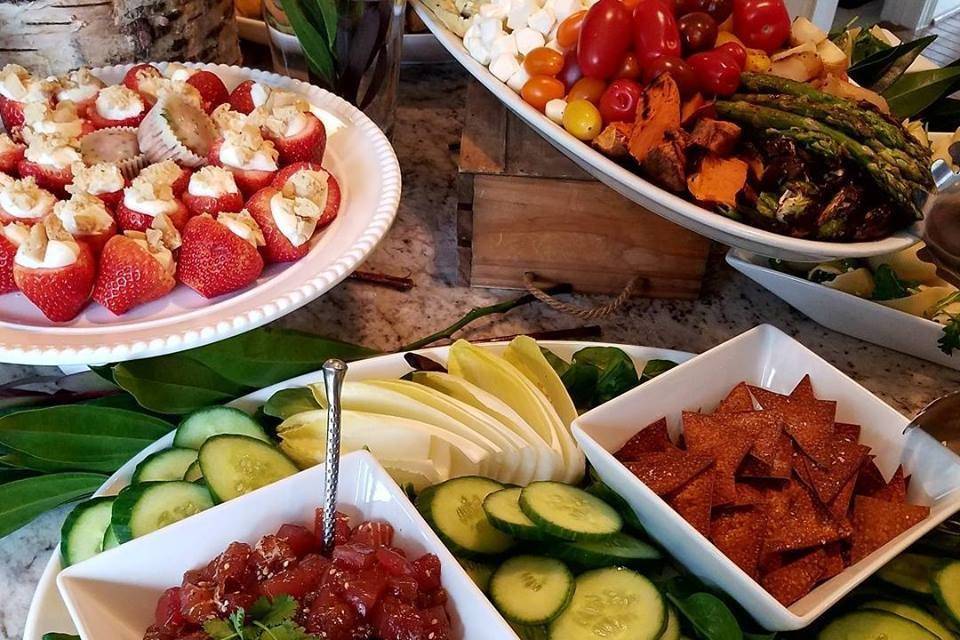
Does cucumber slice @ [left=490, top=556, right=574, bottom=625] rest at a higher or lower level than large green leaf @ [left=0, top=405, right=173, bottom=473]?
higher

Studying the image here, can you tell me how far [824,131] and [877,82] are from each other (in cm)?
57

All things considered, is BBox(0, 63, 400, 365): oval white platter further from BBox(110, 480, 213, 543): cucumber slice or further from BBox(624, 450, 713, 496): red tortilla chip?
BBox(624, 450, 713, 496): red tortilla chip

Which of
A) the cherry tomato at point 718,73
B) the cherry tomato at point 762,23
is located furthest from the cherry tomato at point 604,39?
the cherry tomato at point 762,23

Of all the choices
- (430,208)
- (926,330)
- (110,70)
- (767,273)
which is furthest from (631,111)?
(110,70)

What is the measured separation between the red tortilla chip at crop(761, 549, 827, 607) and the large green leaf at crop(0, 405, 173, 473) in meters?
0.69

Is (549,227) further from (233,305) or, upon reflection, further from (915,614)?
(915,614)

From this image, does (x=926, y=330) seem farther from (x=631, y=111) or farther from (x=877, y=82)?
(x=877, y=82)

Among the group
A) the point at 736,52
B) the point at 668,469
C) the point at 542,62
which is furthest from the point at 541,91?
the point at 668,469

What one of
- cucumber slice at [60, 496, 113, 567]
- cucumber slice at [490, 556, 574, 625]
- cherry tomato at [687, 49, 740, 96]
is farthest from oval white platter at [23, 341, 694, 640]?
cherry tomato at [687, 49, 740, 96]

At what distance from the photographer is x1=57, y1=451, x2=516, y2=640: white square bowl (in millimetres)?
722

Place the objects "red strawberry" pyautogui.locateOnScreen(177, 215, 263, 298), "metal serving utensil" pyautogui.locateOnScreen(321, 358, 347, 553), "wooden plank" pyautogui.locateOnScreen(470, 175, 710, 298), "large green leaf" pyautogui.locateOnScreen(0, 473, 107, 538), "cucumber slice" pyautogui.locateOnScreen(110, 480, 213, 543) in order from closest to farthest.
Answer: "metal serving utensil" pyautogui.locateOnScreen(321, 358, 347, 553), "cucumber slice" pyautogui.locateOnScreen(110, 480, 213, 543), "large green leaf" pyautogui.locateOnScreen(0, 473, 107, 538), "red strawberry" pyautogui.locateOnScreen(177, 215, 263, 298), "wooden plank" pyautogui.locateOnScreen(470, 175, 710, 298)

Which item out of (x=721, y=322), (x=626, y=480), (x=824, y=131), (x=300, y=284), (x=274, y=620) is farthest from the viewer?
(x=721, y=322)

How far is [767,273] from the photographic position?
4.01ft

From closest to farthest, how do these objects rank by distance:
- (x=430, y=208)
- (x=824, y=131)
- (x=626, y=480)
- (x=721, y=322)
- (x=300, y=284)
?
(x=626, y=480)
(x=300, y=284)
(x=824, y=131)
(x=721, y=322)
(x=430, y=208)
